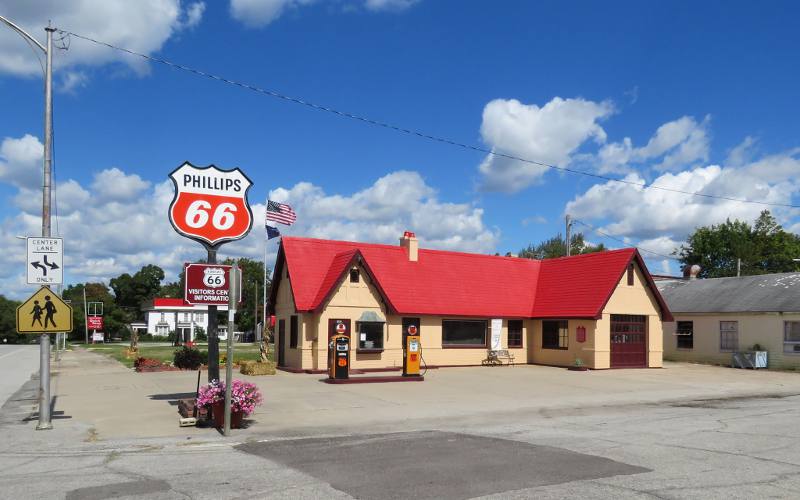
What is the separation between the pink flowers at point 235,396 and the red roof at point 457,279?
13.2 metres

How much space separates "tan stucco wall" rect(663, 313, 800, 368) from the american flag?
21.4 metres

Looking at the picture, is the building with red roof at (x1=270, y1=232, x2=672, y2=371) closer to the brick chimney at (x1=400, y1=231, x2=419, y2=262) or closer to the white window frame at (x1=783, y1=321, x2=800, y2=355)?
the brick chimney at (x1=400, y1=231, x2=419, y2=262)

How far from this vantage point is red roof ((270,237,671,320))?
28469mm

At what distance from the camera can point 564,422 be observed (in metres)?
14.5

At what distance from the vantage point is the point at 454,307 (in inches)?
1208

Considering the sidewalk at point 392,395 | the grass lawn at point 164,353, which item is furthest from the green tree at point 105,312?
the sidewalk at point 392,395

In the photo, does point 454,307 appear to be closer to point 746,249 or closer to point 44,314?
point 44,314

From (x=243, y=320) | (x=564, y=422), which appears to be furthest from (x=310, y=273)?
(x=243, y=320)

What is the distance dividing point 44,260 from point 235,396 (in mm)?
4726

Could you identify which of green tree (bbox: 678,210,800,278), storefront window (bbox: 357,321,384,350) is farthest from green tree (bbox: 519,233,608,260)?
storefront window (bbox: 357,321,384,350)

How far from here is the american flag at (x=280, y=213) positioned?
34875 millimetres

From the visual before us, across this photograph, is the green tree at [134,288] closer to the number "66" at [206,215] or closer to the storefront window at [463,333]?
the storefront window at [463,333]

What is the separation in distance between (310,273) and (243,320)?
67.9m

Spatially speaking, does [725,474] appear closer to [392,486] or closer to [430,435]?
[392,486]
